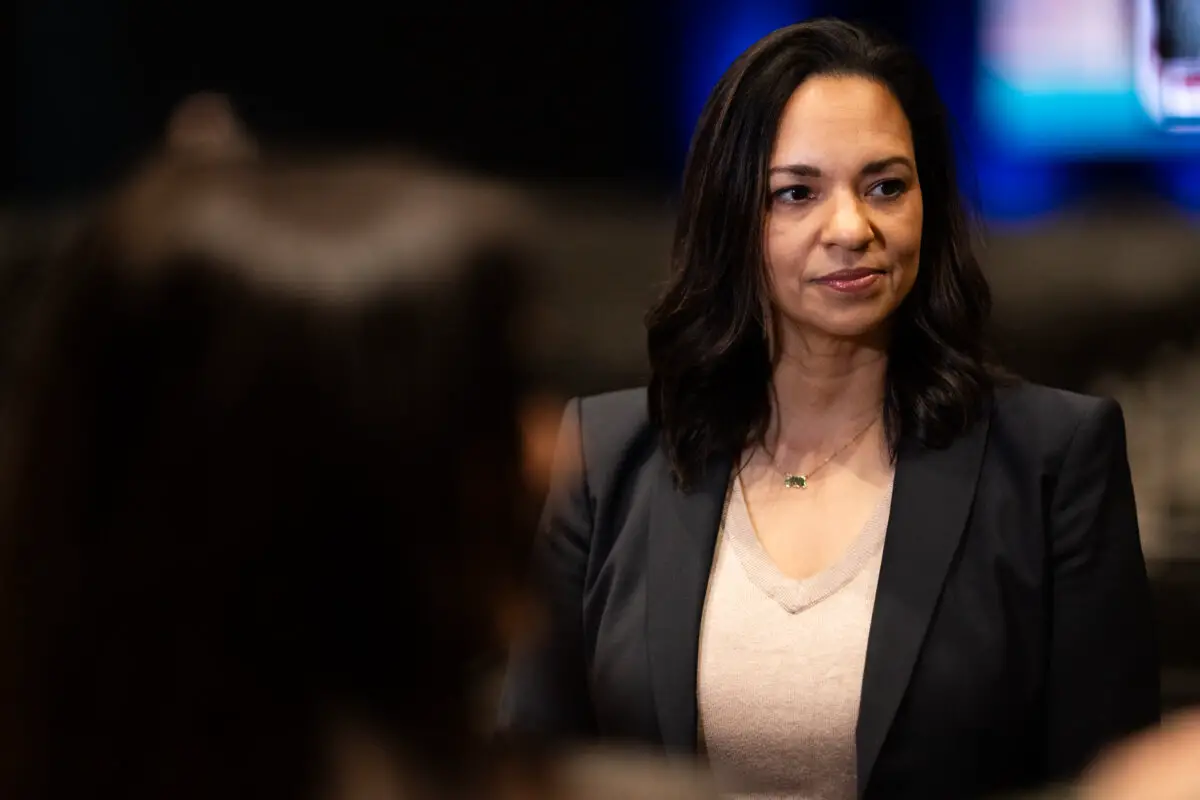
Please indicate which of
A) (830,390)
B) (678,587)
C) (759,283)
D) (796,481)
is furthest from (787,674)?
(759,283)

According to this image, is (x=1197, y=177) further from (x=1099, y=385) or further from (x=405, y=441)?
(x=405, y=441)

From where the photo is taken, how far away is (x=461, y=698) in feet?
2.29

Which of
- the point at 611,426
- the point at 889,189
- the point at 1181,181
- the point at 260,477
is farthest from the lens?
the point at 1181,181

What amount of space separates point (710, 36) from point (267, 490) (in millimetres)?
3143

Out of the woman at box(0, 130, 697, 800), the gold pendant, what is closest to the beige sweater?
the gold pendant

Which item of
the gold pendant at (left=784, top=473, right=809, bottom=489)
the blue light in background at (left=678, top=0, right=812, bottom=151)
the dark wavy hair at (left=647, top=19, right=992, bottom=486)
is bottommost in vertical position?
the gold pendant at (left=784, top=473, right=809, bottom=489)

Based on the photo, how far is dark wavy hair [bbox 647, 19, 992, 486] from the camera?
176 centimetres

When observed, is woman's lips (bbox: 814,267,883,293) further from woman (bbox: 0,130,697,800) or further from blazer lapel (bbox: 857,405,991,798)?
woman (bbox: 0,130,697,800)

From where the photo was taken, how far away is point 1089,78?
3.53 meters

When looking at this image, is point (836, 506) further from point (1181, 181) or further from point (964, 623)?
point (1181, 181)

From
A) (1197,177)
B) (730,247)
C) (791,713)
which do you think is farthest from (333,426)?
(1197,177)

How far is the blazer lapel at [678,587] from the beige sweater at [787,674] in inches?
0.9

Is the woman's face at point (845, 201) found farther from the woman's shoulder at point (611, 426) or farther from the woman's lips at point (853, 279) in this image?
the woman's shoulder at point (611, 426)

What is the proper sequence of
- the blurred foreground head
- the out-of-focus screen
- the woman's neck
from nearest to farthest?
the blurred foreground head < the woman's neck < the out-of-focus screen
